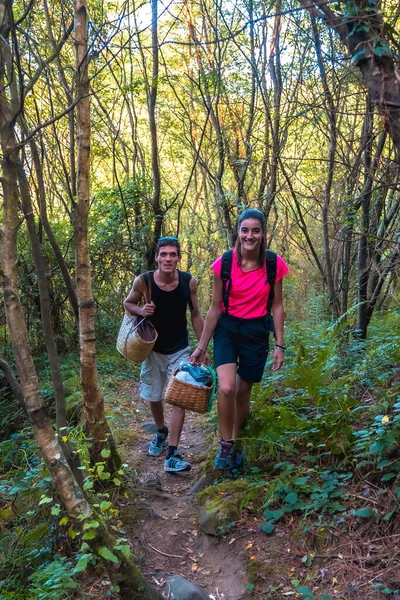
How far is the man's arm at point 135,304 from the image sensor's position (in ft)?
14.6

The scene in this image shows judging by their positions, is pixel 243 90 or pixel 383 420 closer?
pixel 383 420

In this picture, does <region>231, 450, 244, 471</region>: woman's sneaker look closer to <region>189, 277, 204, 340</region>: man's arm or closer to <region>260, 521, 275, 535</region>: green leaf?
<region>260, 521, 275, 535</region>: green leaf

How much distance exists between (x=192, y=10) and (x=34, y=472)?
29.0 ft

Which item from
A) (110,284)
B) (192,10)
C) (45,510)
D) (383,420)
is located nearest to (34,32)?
(192,10)

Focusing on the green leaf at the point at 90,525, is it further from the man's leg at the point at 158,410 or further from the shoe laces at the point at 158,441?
the shoe laces at the point at 158,441

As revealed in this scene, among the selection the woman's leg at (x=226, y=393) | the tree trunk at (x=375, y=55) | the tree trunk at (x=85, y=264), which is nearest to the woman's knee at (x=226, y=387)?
the woman's leg at (x=226, y=393)

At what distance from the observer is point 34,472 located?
155 inches

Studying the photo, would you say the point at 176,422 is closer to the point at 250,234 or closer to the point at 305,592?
the point at 250,234

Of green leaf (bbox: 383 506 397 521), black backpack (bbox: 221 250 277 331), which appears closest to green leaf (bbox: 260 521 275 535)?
green leaf (bbox: 383 506 397 521)

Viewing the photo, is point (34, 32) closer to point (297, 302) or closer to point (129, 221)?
point (129, 221)

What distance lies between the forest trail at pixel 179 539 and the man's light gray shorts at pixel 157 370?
669mm

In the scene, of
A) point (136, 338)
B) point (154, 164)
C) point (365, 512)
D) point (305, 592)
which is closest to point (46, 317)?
point (136, 338)

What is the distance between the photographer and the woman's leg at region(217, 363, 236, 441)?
3.85m

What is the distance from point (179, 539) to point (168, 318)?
1902mm
